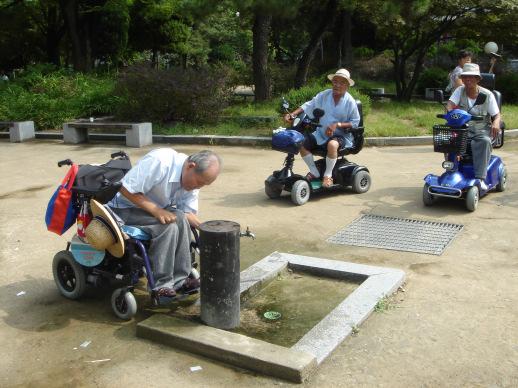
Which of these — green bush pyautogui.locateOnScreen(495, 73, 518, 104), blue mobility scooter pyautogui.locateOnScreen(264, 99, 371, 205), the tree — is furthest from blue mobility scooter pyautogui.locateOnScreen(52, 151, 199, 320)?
green bush pyautogui.locateOnScreen(495, 73, 518, 104)

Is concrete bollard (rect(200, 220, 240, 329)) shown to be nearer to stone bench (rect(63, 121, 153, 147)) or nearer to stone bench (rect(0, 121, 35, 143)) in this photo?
stone bench (rect(63, 121, 153, 147))

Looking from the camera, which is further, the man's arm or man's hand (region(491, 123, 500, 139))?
man's hand (region(491, 123, 500, 139))

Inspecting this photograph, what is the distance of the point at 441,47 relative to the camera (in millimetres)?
24703

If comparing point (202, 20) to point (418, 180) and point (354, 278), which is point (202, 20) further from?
point (354, 278)

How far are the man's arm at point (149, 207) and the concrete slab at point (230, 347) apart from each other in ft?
2.11

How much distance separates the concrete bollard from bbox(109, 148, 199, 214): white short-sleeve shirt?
0.46 m

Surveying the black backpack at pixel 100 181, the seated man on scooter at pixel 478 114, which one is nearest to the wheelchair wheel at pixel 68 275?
the black backpack at pixel 100 181

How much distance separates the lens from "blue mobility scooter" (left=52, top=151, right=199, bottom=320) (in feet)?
13.7

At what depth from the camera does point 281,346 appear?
3.75 m

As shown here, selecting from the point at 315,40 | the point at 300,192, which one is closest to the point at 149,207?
the point at 300,192

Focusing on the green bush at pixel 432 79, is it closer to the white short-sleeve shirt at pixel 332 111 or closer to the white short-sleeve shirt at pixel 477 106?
the white short-sleeve shirt at pixel 477 106

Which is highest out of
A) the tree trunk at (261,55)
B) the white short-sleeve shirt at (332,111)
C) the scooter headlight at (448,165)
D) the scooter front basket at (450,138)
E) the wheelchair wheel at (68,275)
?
the tree trunk at (261,55)

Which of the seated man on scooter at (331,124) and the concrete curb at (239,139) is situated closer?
the seated man on scooter at (331,124)

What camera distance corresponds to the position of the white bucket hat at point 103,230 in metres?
4.04
